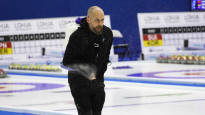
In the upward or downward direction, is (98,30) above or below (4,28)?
above

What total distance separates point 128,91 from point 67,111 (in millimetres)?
2990

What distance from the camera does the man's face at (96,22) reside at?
188 inches

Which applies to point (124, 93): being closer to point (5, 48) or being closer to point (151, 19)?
point (5, 48)

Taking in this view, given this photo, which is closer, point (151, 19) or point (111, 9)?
point (151, 19)

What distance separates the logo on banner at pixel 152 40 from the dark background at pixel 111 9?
231 cm

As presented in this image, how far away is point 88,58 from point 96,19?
403 mm

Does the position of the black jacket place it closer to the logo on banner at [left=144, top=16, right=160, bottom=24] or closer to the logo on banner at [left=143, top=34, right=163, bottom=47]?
the logo on banner at [left=143, top=34, right=163, bottom=47]

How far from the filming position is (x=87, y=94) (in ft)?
16.6

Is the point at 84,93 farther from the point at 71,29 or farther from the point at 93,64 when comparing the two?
the point at 71,29

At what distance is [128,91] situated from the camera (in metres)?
10.6

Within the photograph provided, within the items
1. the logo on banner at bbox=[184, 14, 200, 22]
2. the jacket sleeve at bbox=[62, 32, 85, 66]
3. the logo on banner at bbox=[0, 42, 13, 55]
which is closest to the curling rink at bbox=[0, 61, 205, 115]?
the jacket sleeve at bbox=[62, 32, 85, 66]

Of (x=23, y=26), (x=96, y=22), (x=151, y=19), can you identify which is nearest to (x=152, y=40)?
(x=151, y=19)

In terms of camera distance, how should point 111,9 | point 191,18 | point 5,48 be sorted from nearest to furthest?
point 5,48
point 191,18
point 111,9

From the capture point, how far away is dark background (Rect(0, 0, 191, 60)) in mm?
21828
